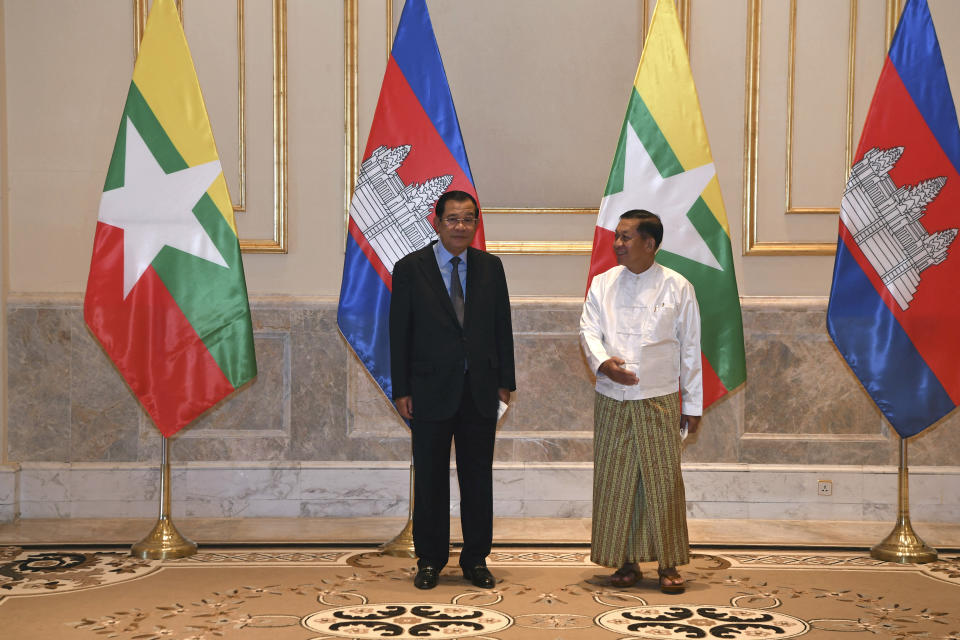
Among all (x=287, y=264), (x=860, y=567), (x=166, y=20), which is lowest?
(x=860, y=567)

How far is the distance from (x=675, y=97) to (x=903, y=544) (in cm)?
231

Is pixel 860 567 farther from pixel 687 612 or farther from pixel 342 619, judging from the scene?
pixel 342 619

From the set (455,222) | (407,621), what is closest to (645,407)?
(455,222)

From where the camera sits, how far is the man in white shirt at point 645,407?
3727mm

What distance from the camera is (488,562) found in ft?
13.9

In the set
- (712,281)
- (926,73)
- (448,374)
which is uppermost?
(926,73)

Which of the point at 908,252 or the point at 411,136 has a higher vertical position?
the point at 411,136

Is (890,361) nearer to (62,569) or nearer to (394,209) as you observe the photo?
(394,209)

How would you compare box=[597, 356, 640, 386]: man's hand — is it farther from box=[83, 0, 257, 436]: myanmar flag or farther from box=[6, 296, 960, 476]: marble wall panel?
box=[83, 0, 257, 436]: myanmar flag

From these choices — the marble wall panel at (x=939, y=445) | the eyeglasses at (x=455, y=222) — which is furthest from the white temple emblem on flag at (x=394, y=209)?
the marble wall panel at (x=939, y=445)

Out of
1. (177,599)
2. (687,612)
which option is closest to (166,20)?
(177,599)

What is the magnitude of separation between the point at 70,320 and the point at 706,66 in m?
3.73

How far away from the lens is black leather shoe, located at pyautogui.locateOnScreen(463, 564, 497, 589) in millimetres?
3781

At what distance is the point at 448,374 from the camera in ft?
12.2
